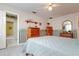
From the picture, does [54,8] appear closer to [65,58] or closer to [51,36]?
[51,36]

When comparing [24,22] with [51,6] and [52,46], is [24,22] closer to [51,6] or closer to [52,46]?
[51,6]

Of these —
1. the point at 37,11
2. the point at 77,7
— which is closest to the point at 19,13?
the point at 37,11

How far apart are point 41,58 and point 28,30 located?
531mm

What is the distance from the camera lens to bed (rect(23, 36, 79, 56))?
1.09 meters

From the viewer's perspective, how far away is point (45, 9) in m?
1.45

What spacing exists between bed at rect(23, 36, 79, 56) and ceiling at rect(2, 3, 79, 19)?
1.24 feet

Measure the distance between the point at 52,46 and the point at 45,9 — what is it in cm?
56

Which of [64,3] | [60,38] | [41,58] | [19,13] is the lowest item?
[41,58]

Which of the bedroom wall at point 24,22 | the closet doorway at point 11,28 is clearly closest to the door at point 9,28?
the closet doorway at point 11,28

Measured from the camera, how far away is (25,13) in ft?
4.97

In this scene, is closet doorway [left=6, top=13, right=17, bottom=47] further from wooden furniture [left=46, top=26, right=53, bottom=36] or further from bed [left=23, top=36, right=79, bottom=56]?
wooden furniture [left=46, top=26, right=53, bottom=36]

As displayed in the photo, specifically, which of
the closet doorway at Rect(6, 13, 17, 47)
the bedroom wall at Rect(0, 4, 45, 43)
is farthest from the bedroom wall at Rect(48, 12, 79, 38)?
the closet doorway at Rect(6, 13, 17, 47)

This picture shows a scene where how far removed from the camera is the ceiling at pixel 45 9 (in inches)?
52.4

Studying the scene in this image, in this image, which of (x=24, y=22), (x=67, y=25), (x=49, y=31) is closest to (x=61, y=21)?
(x=67, y=25)
